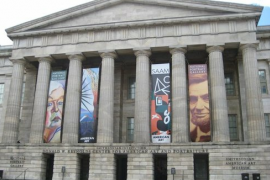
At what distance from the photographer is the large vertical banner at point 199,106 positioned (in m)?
30.2

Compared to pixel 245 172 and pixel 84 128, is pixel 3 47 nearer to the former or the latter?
pixel 84 128

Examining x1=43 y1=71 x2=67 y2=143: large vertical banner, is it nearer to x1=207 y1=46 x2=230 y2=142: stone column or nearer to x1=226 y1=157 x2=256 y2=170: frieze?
x1=207 y1=46 x2=230 y2=142: stone column

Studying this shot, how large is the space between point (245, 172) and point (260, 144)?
2701mm

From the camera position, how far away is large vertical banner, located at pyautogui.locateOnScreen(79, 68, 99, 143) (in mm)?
32391

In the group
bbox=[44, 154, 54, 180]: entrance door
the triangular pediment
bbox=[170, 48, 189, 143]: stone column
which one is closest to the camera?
bbox=[170, 48, 189, 143]: stone column

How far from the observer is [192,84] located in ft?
104

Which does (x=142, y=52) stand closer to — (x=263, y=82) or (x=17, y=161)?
(x=263, y=82)

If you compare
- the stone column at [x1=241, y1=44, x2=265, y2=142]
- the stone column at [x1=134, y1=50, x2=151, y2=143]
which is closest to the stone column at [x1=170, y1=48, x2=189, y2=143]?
the stone column at [x1=134, y1=50, x2=151, y2=143]

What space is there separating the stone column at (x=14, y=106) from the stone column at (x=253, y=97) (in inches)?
887

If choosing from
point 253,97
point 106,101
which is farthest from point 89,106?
point 253,97

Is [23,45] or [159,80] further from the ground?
[23,45]

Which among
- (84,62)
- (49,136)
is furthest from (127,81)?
(49,136)

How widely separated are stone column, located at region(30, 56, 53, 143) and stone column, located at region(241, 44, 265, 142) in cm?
1959

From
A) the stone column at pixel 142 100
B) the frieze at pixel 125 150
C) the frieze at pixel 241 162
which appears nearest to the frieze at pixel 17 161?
the frieze at pixel 125 150
